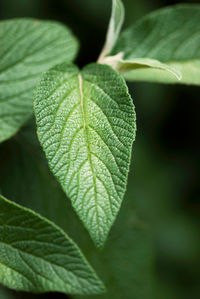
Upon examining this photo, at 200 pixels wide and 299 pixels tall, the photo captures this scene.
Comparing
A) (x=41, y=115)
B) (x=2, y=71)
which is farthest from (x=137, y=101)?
(x=41, y=115)

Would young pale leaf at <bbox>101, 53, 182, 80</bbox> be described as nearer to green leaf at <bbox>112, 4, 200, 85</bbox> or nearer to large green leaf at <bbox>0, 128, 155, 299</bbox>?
green leaf at <bbox>112, 4, 200, 85</bbox>

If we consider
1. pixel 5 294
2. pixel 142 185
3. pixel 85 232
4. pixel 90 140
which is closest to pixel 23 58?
pixel 90 140

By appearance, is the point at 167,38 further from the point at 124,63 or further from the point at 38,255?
the point at 38,255

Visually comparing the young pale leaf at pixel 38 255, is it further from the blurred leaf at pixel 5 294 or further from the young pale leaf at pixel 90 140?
the blurred leaf at pixel 5 294

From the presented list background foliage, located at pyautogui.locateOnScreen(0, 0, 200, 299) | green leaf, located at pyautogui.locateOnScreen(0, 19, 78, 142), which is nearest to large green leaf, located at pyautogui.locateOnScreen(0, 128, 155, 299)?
background foliage, located at pyautogui.locateOnScreen(0, 0, 200, 299)

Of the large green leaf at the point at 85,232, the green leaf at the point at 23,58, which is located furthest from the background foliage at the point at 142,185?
the green leaf at the point at 23,58

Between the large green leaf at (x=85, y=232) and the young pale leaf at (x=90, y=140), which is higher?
the young pale leaf at (x=90, y=140)
